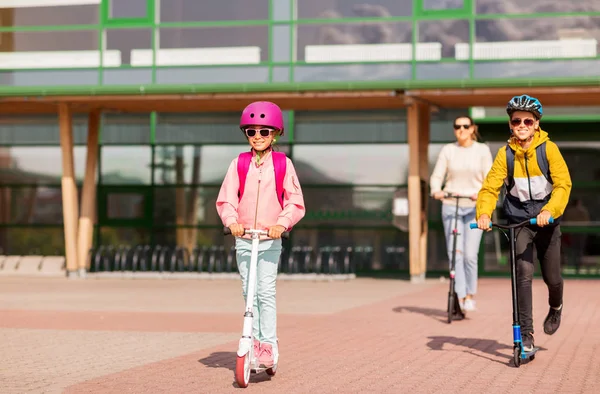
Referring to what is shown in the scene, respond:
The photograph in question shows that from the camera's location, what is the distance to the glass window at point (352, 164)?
23188mm

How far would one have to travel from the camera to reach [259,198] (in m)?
7.70

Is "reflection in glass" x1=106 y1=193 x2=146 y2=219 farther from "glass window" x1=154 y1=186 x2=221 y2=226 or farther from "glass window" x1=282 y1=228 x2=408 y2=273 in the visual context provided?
"glass window" x1=282 y1=228 x2=408 y2=273

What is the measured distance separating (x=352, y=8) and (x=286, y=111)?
2569 mm

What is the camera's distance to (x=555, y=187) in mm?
8656

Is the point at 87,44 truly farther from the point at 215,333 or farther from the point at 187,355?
the point at 187,355

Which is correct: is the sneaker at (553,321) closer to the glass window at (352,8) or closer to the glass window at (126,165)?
the glass window at (352,8)

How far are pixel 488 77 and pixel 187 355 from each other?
13.3 metres

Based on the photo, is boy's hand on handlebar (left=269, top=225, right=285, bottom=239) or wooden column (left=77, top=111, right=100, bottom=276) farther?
wooden column (left=77, top=111, right=100, bottom=276)

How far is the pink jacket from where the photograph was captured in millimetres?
7680

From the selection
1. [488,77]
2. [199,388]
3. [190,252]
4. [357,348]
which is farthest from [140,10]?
[199,388]

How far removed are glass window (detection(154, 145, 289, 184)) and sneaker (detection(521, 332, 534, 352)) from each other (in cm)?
1542

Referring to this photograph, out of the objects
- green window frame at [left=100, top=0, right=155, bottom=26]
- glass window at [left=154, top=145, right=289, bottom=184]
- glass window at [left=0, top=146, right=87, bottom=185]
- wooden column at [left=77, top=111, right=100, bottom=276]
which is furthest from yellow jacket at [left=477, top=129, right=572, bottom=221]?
glass window at [left=0, top=146, right=87, bottom=185]

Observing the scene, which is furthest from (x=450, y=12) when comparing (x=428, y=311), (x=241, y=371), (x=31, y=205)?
(x=241, y=371)

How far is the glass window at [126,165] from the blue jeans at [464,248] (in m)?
12.5
